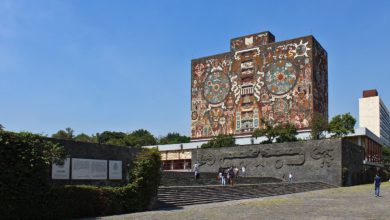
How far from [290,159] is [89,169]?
2655cm

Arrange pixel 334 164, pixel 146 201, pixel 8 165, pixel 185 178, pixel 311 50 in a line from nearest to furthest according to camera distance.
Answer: pixel 8 165
pixel 146 201
pixel 185 178
pixel 334 164
pixel 311 50

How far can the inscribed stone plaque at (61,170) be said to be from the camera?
1420 cm

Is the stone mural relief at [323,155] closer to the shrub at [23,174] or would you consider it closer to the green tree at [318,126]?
the green tree at [318,126]

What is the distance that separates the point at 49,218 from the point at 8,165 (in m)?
2.10

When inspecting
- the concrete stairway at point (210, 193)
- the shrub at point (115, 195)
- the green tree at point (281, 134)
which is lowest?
the concrete stairway at point (210, 193)

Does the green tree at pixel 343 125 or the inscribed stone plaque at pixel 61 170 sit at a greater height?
the green tree at pixel 343 125

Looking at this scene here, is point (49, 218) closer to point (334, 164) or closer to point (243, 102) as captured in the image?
point (334, 164)

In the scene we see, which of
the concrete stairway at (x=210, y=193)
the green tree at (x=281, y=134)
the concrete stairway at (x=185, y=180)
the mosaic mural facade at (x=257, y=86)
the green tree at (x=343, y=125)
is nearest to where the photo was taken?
the concrete stairway at (x=210, y=193)

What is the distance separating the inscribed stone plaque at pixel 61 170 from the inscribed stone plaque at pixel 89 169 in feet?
1.00

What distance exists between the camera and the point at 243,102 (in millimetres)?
57219

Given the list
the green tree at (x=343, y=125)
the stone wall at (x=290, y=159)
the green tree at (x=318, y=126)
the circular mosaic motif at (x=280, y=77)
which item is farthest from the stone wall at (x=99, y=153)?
the circular mosaic motif at (x=280, y=77)

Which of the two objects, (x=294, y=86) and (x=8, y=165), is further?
(x=294, y=86)

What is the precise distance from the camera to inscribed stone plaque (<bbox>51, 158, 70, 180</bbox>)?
1420 centimetres

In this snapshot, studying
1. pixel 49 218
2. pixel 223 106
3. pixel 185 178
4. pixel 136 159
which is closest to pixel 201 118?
pixel 223 106
